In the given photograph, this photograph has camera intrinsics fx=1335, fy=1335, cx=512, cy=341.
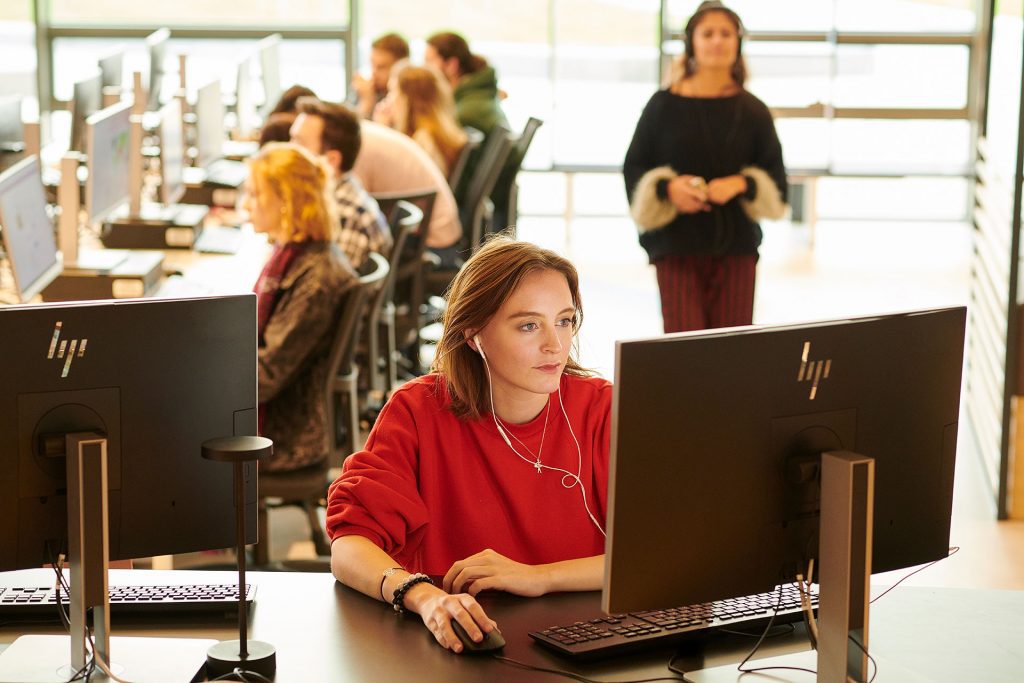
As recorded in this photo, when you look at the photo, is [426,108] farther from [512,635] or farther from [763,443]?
[763,443]

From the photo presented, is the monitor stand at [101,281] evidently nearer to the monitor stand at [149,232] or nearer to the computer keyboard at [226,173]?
the monitor stand at [149,232]

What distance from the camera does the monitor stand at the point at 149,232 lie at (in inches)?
187

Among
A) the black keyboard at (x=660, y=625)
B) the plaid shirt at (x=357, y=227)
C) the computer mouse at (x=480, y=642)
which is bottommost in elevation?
the black keyboard at (x=660, y=625)

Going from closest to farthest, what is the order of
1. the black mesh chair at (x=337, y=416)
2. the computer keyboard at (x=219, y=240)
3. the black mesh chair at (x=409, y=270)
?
the black mesh chair at (x=337, y=416) → the black mesh chair at (x=409, y=270) → the computer keyboard at (x=219, y=240)

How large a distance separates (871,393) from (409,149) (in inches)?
144

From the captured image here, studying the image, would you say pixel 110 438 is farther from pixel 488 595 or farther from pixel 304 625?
pixel 488 595

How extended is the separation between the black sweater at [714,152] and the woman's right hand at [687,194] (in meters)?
0.05

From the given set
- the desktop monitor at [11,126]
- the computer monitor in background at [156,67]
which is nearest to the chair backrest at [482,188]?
the desktop monitor at [11,126]

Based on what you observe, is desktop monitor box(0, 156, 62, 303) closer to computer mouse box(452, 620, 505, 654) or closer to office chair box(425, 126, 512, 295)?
office chair box(425, 126, 512, 295)

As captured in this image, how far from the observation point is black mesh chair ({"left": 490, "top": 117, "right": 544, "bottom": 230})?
5551 millimetres

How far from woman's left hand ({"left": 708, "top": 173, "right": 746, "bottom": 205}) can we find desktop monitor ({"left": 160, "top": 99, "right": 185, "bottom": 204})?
2.22 metres

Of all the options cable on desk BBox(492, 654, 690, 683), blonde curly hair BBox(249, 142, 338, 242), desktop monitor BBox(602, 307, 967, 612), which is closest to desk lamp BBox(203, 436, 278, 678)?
cable on desk BBox(492, 654, 690, 683)

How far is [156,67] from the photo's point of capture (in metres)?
7.72

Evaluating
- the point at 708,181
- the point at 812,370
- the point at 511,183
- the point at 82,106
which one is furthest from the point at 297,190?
the point at 82,106
